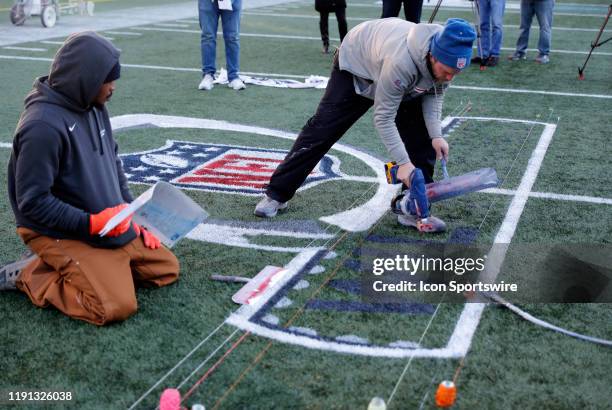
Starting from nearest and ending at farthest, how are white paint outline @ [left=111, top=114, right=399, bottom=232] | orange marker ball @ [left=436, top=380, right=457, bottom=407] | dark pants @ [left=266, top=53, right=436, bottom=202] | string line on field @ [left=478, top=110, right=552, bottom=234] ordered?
orange marker ball @ [left=436, top=380, right=457, bottom=407] < dark pants @ [left=266, top=53, right=436, bottom=202] < white paint outline @ [left=111, top=114, right=399, bottom=232] < string line on field @ [left=478, top=110, right=552, bottom=234]

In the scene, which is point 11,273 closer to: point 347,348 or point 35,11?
point 347,348

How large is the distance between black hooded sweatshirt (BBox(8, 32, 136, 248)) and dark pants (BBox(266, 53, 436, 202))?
1.44 meters

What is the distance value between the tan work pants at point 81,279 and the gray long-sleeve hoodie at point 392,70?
58.9 inches

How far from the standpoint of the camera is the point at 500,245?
4352 mm

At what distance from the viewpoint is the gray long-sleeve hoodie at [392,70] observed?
3953 millimetres

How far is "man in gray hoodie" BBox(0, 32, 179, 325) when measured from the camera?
3256 mm

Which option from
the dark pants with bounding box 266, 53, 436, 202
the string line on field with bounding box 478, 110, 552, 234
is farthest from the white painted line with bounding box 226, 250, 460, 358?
the string line on field with bounding box 478, 110, 552, 234

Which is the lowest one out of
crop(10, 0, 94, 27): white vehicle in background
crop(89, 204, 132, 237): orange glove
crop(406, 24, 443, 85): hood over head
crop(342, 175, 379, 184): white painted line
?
crop(342, 175, 379, 184): white painted line

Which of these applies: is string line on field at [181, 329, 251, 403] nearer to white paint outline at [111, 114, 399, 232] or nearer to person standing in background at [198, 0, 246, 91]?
white paint outline at [111, 114, 399, 232]

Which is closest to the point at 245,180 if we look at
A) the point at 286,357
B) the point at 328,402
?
the point at 286,357

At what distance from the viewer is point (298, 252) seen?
4.23m

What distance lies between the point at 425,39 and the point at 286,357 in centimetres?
183

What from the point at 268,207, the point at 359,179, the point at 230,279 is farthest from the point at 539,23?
the point at 230,279

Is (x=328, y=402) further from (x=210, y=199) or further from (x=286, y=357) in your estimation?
(x=210, y=199)
